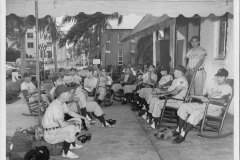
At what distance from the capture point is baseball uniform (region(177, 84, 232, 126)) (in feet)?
15.6

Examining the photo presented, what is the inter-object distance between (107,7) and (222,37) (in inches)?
151

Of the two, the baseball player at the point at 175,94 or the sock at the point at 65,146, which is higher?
the baseball player at the point at 175,94

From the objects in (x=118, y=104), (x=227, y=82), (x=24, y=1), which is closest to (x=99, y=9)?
(x=24, y=1)

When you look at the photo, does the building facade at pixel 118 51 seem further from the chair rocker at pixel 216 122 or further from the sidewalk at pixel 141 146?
the chair rocker at pixel 216 122

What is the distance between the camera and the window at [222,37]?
702 cm

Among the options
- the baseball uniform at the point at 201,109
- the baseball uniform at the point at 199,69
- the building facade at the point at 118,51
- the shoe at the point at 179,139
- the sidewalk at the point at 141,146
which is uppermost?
the building facade at the point at 118,51

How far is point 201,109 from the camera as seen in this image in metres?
4.91

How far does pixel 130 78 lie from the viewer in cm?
920

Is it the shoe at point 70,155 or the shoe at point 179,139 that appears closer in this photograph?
the shoe at point 70,155

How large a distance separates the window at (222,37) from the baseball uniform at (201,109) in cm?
247

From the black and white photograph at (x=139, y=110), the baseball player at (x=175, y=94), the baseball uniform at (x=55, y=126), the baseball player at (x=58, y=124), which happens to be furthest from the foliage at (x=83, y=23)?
the baseball uniform at (x=55, y=126)

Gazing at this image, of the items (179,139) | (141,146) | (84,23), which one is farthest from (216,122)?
(84,23)

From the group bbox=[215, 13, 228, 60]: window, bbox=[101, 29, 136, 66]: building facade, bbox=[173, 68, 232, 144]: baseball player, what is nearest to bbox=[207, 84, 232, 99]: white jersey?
bbox=[173, 68, 232, 144]: baseball player

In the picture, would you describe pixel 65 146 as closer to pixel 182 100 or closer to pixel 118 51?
pixel 182 100
